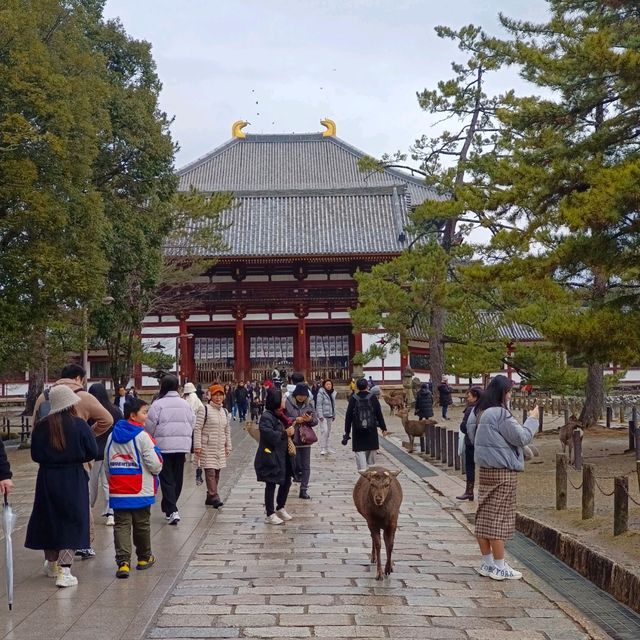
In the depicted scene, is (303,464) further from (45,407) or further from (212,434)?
(45,407)

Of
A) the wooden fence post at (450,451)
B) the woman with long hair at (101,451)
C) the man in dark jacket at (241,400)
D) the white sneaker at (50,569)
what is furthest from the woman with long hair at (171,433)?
the man in dark jacket at (241,400)

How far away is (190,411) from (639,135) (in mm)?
9005

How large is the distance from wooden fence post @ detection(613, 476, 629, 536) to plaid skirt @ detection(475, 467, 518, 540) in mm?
1227

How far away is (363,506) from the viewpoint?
7.28 m

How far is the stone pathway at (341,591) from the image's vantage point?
18.1 feet

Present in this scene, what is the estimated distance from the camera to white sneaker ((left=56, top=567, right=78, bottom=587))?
6574mm

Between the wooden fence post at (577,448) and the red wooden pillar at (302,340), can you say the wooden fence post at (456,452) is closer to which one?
the wooden fence post at (577,448)

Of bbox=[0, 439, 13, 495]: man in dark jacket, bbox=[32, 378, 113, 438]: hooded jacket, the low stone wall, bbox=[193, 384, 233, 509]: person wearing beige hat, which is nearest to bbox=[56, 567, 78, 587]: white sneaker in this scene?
bbox=[0, 439, 13, 495]: man in dark jacket

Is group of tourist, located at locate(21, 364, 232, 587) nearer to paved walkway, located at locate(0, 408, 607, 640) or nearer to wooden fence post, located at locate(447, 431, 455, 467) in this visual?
paved walkway, located at locate(0, 408, 607, 640)

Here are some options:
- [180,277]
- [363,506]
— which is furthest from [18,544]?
[180,277]

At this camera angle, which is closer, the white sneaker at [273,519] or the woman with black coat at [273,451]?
the woman with black coat at [273,451]

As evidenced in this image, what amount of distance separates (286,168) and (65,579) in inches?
2025

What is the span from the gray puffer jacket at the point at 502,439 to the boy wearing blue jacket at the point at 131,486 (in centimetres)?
270

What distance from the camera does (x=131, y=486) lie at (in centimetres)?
709
